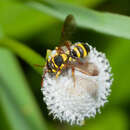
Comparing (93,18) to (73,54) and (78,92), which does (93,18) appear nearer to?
(73,54)

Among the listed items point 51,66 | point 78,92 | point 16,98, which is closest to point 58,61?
point 51,66

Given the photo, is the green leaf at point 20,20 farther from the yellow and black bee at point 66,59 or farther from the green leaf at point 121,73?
the yellow and black bee at point 66,59

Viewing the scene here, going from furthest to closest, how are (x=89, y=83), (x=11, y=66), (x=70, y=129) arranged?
(x=70, y=129), (x=11, y=66), (x=89, y=83)

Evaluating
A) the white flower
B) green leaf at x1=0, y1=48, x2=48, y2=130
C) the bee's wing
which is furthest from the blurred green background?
the white flower

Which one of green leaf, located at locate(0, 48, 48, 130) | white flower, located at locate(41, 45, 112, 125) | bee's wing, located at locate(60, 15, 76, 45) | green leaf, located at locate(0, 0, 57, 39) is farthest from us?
green leaf, located at locate(0, 0, 57, 39)

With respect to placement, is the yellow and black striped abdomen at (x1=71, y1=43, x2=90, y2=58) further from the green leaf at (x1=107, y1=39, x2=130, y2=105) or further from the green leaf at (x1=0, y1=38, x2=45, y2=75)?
the green leaf at (x1=107, y1=39, x2=130, y2=105)

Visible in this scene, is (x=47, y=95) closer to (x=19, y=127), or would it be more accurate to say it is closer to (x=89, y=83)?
(x=89, y=83)

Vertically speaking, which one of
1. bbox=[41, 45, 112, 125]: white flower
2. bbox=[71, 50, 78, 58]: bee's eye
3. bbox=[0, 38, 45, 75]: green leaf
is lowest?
bbox=[41, 45, 112, 125]: white flower

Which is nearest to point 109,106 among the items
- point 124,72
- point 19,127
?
point 124,72
